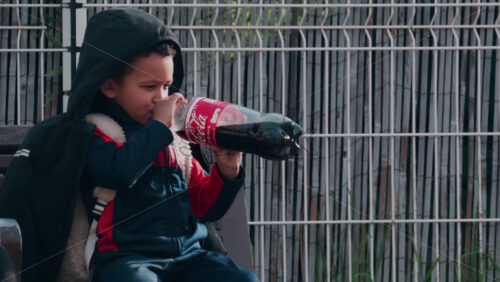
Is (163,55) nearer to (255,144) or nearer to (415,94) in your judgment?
(255,144)

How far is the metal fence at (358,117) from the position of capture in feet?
11.3

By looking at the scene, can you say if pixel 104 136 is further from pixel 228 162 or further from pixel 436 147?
pixel 436 147

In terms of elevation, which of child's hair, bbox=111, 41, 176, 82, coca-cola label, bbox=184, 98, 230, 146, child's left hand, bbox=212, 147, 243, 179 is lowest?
child's left hand, bbox=212, 147, 243, 179

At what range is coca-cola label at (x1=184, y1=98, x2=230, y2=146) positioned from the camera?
6.24 feet

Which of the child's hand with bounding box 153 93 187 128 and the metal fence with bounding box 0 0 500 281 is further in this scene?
the metal fence with bounding box 0 0 500 281

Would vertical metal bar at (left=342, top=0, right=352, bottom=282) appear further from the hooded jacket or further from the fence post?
the hooded jacket

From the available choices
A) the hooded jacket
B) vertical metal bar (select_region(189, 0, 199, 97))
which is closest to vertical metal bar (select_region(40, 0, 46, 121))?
vertical metal bar (select_region(189, 0, 199, 97))

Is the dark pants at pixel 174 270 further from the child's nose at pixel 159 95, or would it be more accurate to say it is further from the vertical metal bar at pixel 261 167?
the vertical metal bar at pixel 261 167

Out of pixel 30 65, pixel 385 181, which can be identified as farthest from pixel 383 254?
pixel 30 65

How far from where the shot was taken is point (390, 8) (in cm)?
362

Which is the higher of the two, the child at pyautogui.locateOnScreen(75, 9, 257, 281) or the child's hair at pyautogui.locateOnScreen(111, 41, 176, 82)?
the child's hair at pyautogui.locateOnScreen(111, 41, 176, 82)

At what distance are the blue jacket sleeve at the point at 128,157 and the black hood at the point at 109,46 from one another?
14 cm

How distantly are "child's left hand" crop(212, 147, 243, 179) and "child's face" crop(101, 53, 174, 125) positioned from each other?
0.19m

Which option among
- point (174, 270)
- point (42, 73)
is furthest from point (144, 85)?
point (42, 73)
